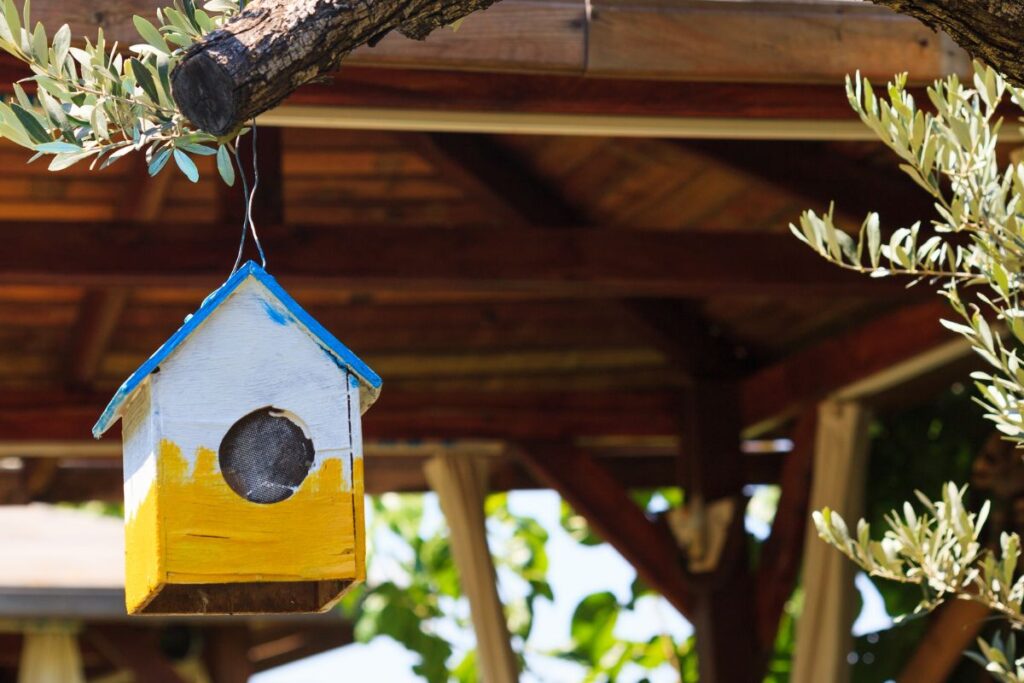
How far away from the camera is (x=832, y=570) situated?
429 cm

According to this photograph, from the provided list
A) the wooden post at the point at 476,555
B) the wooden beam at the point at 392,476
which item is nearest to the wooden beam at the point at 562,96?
the wooden post at the point at 476,555

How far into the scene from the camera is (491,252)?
11.6 ft

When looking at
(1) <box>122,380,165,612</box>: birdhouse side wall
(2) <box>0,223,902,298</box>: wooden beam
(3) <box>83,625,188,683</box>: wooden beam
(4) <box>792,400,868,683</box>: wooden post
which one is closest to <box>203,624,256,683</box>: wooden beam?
(3) <box>83,625,188,683</box>: wooden beam

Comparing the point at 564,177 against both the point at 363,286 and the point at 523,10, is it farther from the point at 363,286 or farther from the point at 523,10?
the point at 523,10

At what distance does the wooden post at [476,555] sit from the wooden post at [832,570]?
87cm

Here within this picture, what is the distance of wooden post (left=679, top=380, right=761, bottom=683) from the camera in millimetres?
4531

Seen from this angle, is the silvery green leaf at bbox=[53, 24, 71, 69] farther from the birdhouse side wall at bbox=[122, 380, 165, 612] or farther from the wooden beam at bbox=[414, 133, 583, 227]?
the wooden beam at bbox=[414, 133, 583, 227]

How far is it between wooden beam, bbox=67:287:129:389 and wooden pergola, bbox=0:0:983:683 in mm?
11

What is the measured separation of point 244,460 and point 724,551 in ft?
10.3

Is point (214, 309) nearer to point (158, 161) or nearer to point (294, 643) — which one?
point (158, 161)

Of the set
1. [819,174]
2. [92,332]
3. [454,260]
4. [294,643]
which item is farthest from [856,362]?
[294,643]

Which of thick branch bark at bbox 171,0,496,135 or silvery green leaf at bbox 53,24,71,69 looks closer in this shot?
thick branch bark at bbox 171,0,496,135

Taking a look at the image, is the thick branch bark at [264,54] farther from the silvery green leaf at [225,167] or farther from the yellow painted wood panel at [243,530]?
the yellow painted wood panel at [243,530]

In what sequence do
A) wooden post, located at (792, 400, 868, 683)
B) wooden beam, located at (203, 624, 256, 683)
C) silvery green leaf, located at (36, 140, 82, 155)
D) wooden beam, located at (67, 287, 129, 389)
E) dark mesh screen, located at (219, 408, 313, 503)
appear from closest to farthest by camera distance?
silvery green leaf, located at (36, 140, 82, 155), dark mesh screen, located at (219, 408, 313, 503), wooden post, located at (792, 400, 868, 683), wooden beam, located at (67, 287, 129, 389), wooden beam, located at (203, 624, 256, 683)
